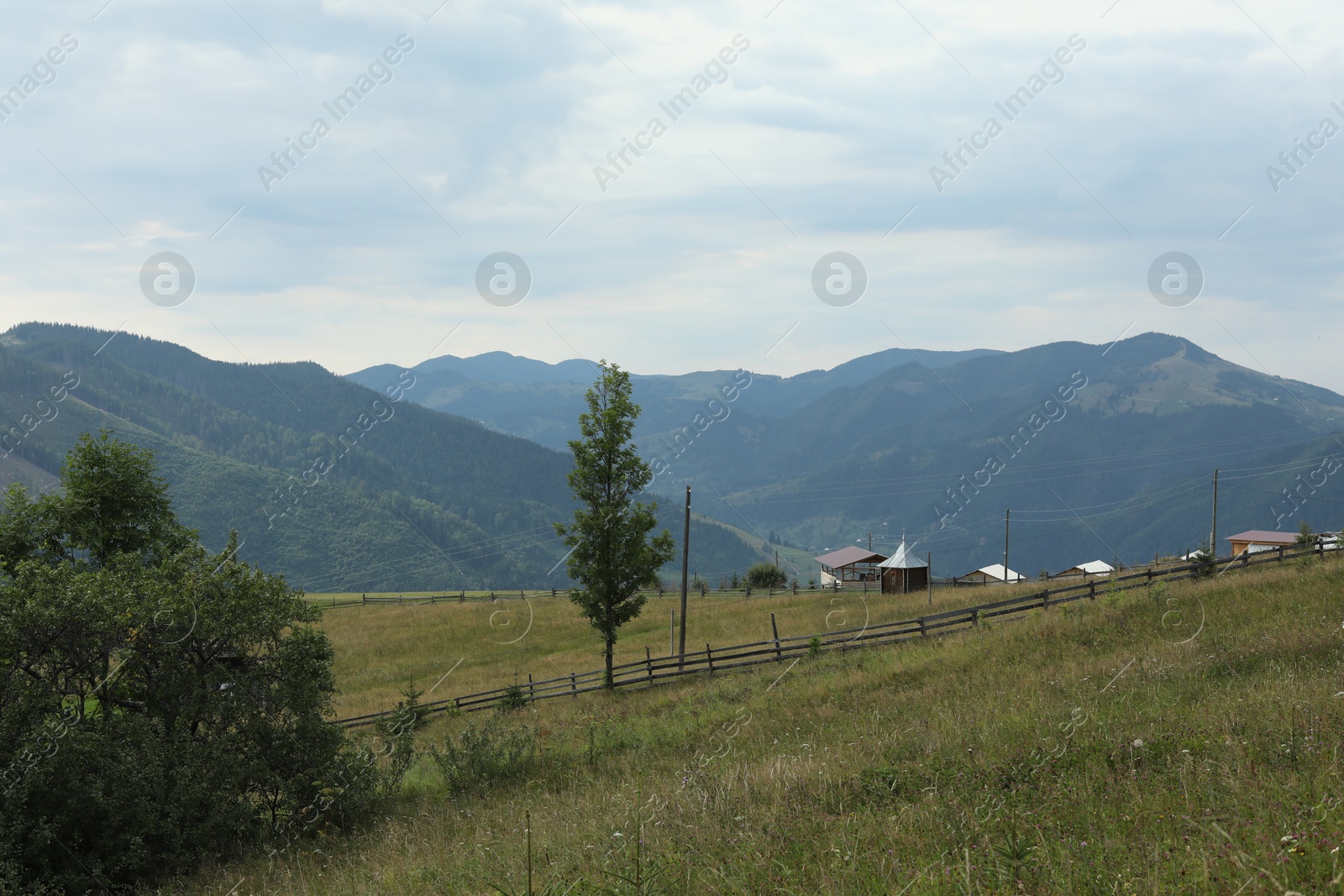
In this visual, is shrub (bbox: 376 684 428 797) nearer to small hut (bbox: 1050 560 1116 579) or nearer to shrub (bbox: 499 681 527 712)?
shrub (bbox: 499 681 527 712)

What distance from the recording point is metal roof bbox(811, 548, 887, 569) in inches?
3310

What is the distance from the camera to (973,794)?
7.45m

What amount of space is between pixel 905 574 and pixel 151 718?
157ft

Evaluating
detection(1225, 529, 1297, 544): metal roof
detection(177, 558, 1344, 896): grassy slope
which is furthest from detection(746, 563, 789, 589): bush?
detection(177, 558, 1344, 896): grassy slope

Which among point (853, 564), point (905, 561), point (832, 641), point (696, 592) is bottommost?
point (696, 592)

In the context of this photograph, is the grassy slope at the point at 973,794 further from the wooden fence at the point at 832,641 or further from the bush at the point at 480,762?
the wooden fence at the point at 832,641

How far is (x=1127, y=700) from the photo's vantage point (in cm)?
1062

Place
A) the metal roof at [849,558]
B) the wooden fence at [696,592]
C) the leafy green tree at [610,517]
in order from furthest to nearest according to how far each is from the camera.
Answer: the metal roof at [849,558] → the wooden fence at [696,592] → the leafy green tree at [610,517]

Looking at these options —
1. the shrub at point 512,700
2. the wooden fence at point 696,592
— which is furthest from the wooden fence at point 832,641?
the wooden fence at point 696,592

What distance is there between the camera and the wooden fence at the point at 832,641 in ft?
83.4

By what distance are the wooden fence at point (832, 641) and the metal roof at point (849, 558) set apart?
54.0 meters

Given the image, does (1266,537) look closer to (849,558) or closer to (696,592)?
(849,558)

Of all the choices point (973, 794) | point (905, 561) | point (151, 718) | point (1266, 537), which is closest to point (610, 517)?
point (151, 718)

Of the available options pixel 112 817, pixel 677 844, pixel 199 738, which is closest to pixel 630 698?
pixel 199 738
